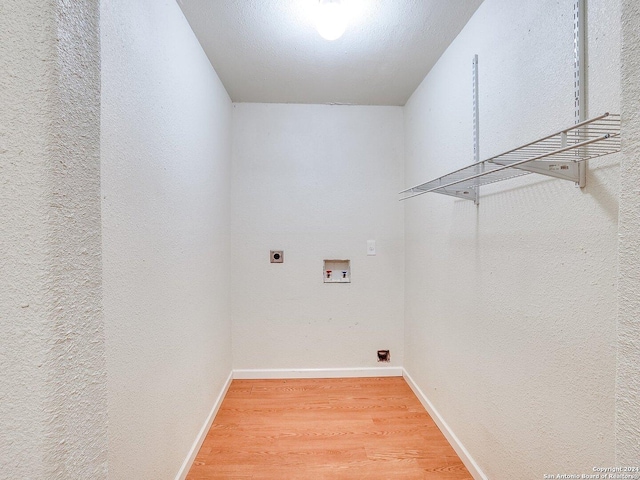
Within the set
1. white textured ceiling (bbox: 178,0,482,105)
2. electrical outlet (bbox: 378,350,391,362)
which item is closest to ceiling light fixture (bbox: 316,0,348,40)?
white textured ceiling (bbox: 178,0,482,105)

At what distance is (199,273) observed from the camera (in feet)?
5.95

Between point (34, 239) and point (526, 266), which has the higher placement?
point (34, 239)

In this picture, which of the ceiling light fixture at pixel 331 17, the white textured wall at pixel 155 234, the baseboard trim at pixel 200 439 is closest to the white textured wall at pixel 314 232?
the baseboard trim at pixel 200 439

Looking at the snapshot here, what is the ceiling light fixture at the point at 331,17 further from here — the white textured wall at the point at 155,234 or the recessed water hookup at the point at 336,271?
the recessed water hookup at the point at 336,271

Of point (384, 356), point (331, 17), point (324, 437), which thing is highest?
point (331, 17)

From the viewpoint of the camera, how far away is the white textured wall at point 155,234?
100cm

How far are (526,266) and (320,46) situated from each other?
64.6 inches

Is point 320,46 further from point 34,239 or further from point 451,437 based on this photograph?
point 451,437

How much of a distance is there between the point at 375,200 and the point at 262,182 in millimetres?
1006

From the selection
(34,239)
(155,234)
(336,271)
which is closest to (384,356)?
(336,271)

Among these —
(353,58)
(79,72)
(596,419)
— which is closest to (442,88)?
(353,58)

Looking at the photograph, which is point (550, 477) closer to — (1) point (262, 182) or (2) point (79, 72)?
(2) point (79, 72)

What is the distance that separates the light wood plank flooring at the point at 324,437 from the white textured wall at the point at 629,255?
56.3 inches

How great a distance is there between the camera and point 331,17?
1437mm
